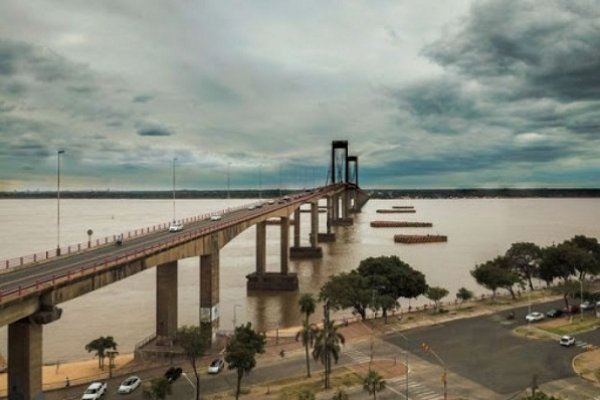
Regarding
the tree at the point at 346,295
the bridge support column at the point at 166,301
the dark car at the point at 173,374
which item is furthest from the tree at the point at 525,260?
the dark car at the point at 173,374

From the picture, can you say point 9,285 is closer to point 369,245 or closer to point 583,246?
point 583,246

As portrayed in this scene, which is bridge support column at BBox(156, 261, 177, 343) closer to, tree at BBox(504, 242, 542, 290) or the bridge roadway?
the bridge roadway

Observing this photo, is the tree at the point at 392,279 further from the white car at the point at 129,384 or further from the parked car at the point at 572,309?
the white car at the point at 129,384

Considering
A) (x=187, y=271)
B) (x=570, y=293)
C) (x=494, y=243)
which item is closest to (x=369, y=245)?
(x=494, y=243)

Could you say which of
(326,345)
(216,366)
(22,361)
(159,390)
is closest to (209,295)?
(216,366)

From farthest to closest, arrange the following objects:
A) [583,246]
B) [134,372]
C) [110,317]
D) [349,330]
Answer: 1. [583,246]
2. [110,317]
3. [349,330]
4. [134,372]

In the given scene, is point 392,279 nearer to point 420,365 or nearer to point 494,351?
point 494,351
